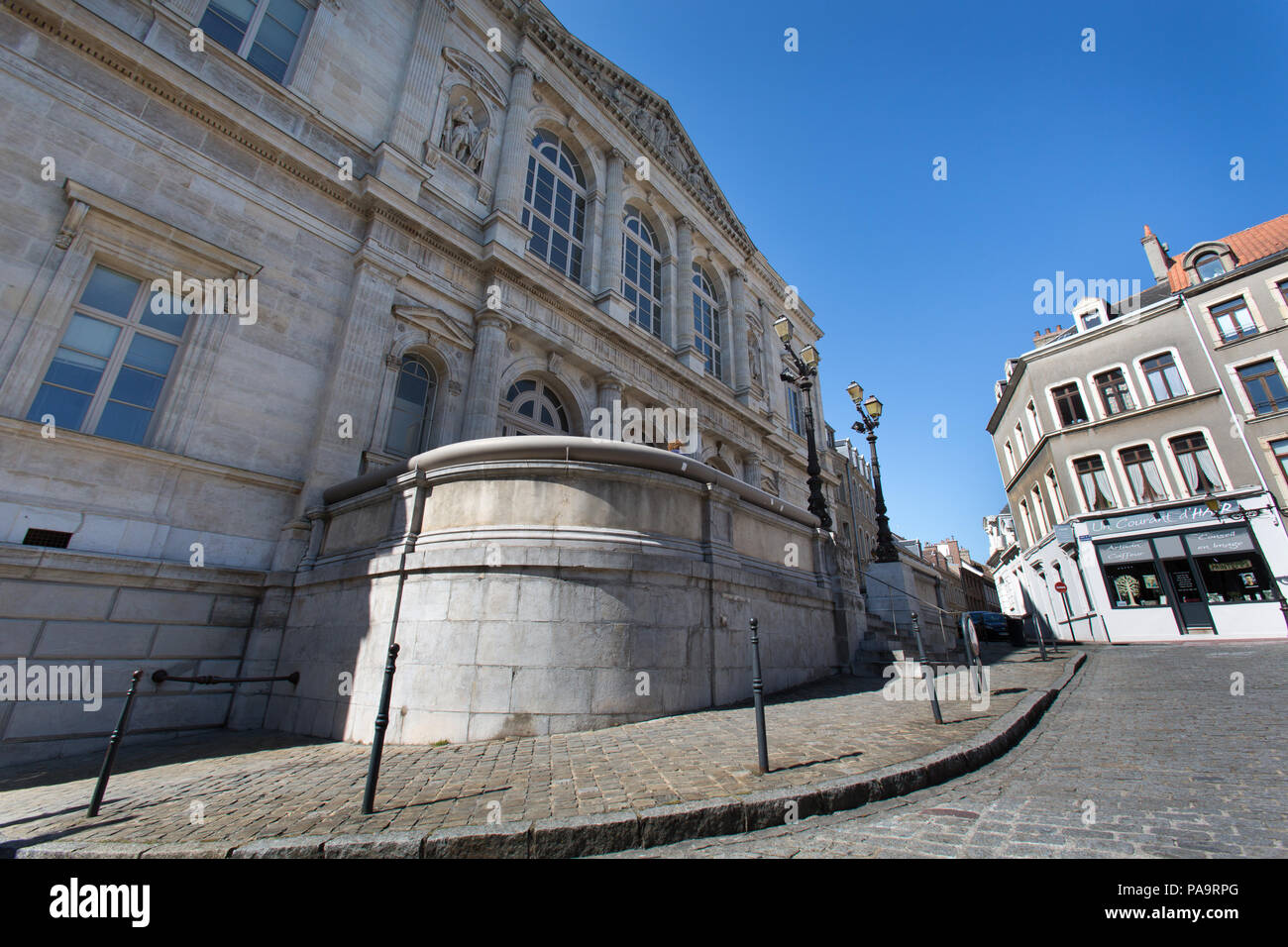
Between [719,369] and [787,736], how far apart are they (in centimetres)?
2004

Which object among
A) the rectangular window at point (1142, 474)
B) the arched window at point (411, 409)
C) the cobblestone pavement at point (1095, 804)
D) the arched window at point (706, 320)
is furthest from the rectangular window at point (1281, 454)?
the arched window at point (411, 409)

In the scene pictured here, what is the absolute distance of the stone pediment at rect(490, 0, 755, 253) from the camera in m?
17.3

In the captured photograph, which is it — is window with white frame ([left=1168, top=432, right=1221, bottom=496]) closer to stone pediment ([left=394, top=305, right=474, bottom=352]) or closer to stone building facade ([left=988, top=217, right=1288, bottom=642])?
stone building facade ([left=988, top=217, right=1288, bottom=642])

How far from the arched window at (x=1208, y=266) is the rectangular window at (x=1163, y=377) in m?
4.18

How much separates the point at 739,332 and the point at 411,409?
54.3 ft

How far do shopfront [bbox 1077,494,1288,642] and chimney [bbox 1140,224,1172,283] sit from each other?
1385cm

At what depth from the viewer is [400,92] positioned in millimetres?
13008

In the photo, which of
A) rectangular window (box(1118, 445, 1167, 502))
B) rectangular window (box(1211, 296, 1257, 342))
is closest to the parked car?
rectangular window (box(1118, 445, 1167, 502))

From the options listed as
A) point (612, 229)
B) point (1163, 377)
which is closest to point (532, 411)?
point (612, 229)

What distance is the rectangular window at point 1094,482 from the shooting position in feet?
71.8

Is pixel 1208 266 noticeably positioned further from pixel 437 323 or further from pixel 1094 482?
pixel 437 323

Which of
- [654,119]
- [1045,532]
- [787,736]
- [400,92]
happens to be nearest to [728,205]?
[654,119]

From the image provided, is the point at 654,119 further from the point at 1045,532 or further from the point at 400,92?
the point at 1045,532

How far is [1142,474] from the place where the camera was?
69.5ft
